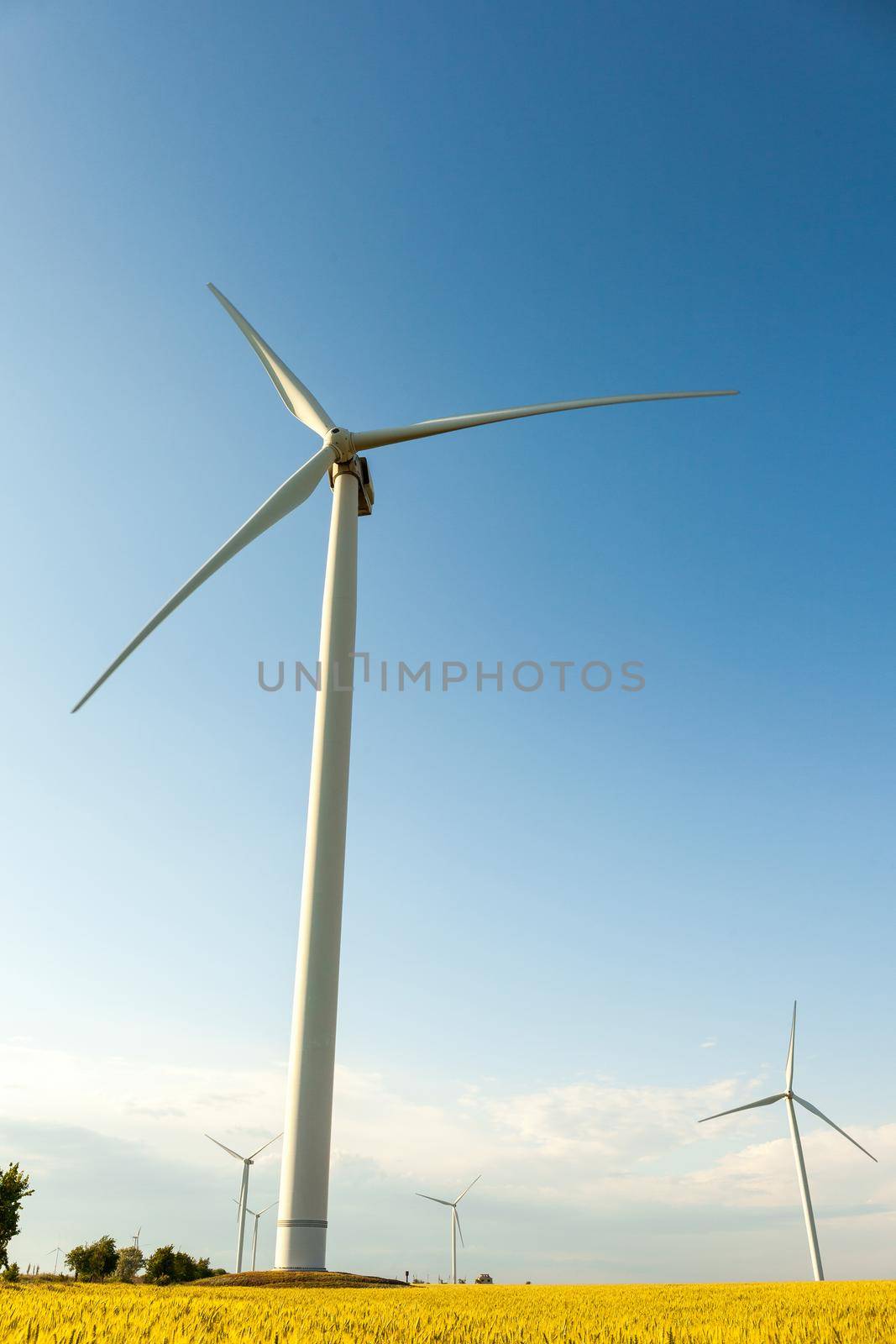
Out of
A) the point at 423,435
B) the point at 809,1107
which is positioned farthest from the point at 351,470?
the point at 809,1107

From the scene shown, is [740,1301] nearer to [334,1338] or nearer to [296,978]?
[334,1338]

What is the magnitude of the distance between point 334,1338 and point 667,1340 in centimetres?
280

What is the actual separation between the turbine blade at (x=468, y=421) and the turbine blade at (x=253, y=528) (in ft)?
6.95

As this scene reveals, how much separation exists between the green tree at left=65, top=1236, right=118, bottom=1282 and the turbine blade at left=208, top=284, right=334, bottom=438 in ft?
288

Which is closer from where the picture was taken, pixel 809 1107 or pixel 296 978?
pixel 296 978

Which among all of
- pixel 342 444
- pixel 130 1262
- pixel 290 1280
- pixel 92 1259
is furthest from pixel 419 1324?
pixel 130 1262

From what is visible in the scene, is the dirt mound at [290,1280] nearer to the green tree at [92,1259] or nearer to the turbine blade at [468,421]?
the turbine blade at [468,421]

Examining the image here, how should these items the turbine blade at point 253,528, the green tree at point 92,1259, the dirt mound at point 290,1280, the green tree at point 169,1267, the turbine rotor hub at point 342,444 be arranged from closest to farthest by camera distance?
the dirt mound at point 290,1280
the turbine blade at point 253,528
the turbine rotor hub at point 342,444
the green tree at point 169,1267
the green tree at point 92,1259

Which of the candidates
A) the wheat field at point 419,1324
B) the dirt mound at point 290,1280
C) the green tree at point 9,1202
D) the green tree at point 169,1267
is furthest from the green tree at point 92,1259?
the wheat field at point 419,1324

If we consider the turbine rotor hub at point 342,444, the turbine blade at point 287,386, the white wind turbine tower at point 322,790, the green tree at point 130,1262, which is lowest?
the green tree at point 130,1262

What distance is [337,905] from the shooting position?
28.2 m

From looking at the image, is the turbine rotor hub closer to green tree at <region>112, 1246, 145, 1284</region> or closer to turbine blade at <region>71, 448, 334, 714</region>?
turbine blade at <region>71, 448, 334, 714</region>

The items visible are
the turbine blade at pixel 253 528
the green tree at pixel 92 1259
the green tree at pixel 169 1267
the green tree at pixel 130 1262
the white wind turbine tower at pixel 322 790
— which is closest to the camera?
the white wind turbine tower at pixel 322 790

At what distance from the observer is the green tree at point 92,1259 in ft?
283
